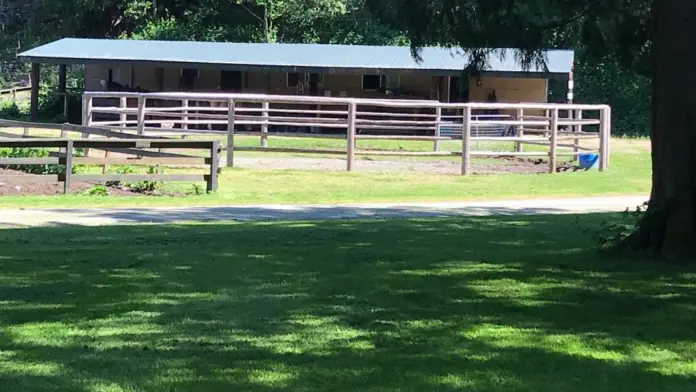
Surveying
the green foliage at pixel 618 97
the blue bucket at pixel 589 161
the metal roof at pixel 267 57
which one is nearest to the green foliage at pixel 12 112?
the metal roof at pixel 267 57

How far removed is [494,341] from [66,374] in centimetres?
240

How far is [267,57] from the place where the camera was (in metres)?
35.6

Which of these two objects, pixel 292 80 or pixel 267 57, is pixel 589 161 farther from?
pixel 292 80

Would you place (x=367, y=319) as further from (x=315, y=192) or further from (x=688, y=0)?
(x=315, y=192)

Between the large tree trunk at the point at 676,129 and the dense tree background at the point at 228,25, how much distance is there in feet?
90.9

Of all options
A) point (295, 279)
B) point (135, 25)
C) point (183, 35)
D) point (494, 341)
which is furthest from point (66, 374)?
point (135, 25)

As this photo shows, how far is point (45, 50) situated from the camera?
36.7 meters

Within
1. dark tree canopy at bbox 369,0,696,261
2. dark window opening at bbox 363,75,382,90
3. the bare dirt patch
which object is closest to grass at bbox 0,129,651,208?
the bare dirt patch

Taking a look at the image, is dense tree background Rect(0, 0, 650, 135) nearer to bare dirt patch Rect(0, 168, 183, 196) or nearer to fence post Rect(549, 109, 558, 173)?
fence post Rect(549, 109, 558, 173)

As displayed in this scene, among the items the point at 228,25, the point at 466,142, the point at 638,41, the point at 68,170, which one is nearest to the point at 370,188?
the point at 466,142

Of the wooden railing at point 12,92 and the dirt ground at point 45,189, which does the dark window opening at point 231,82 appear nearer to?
the wooden railing at point 12,92

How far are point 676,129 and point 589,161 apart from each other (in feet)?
48.6

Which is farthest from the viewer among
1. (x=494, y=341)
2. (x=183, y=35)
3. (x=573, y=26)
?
(x=183, y=35)

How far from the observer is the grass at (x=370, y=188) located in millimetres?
15727
